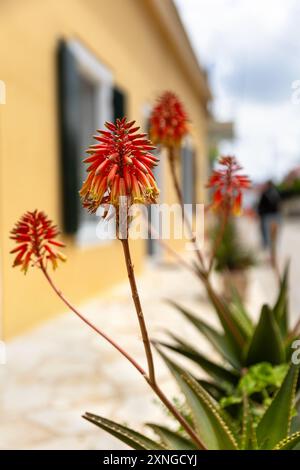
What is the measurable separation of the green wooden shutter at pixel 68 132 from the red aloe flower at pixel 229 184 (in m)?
3.77

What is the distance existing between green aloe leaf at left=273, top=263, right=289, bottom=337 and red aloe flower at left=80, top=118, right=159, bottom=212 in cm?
134

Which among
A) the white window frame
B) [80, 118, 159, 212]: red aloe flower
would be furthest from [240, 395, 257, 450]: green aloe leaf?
the white window frame

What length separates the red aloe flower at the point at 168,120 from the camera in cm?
167

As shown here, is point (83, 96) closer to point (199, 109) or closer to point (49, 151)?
point (49, 151)

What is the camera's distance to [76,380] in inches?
132

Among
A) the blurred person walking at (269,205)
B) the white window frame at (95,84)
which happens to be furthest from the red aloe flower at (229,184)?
the blurred person walking at (269,205)

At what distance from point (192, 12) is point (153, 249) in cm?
798

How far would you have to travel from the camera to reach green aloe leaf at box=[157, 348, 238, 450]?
1.38 meters

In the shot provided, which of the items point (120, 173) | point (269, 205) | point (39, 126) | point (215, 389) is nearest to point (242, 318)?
point (215, 389)

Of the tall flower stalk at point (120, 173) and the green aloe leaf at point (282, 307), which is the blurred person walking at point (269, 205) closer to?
the green aloe leaf at point (282, 307)

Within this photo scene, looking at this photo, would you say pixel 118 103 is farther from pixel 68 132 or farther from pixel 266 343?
pixel 266 343

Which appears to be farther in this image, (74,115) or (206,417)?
(74,115)

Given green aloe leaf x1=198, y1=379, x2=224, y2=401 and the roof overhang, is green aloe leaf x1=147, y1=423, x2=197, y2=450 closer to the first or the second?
green aloe leaf x1=198, y1=379, x2=224, y2=401

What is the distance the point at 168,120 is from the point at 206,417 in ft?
2.97
